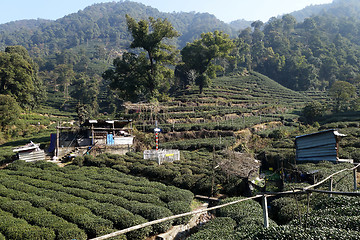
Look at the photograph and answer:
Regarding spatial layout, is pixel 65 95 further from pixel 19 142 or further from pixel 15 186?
pixel 15 186

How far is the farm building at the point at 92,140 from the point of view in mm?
Result: 22752

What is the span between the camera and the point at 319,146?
1823cm

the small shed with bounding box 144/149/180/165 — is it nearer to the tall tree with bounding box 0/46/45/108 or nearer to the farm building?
the farm building

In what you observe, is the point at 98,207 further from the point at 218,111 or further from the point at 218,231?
the point at 218,111

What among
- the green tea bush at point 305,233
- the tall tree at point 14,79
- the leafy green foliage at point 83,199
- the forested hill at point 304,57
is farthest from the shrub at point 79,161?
the forested hill at point 304,57

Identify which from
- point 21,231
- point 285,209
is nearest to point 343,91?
point 285,209

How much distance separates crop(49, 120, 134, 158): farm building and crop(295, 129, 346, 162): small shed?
687 inches

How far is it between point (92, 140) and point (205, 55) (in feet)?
136

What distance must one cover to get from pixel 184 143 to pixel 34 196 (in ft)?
66.1

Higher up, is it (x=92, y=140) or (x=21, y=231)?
(x=92, y=140)

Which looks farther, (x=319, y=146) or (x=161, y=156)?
(x=161, y=156)

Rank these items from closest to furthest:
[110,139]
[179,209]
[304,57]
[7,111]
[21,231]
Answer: [21,231]
[179,209]
[110,139]
[7,111]
[304,57]

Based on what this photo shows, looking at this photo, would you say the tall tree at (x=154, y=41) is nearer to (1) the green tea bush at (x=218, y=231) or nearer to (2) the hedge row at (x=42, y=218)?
(2) the hedge row at (x=42, y=218)

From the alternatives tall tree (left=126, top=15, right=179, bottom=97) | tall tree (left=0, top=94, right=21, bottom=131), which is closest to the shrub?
tall tree (left=0, top=94, right=21, bottom=131)
